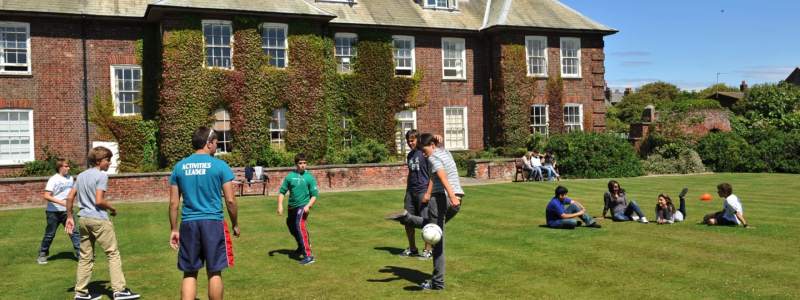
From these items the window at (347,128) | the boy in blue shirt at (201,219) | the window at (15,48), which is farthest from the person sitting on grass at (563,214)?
the window at (15,48)

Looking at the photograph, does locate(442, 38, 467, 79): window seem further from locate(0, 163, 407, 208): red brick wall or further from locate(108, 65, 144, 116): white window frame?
locate(108, 65, 144, 116): white window frame

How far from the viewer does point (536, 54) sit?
102 ft

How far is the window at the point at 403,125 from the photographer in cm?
2964

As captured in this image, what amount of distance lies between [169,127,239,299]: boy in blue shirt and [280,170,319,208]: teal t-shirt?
358 cm

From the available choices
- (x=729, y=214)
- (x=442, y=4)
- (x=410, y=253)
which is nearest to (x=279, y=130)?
(x=442, y=4)

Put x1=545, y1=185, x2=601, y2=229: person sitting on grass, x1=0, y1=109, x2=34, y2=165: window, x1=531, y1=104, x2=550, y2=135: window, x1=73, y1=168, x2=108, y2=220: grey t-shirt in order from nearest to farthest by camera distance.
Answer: x1=73, y1=168, x2=108, y2=220: grey t-shirt
x1=545, y1=185, x2=601, y2=229: person sitting on grass
x1=0, y1=109, x2=34, y2=165: window
x1=531, y1=104, x2=550, y2=135: window

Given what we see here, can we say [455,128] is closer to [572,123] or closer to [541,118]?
[541,118]

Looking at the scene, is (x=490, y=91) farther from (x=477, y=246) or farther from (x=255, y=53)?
(x=477, y=246)

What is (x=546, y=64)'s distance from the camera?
3141 cm

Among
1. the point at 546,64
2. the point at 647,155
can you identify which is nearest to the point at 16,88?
the point at 546,64

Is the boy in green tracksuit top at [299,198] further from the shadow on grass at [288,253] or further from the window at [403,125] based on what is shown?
the window at [403,125]

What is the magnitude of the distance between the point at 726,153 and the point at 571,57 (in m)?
8.16

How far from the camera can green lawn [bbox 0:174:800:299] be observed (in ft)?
27.5

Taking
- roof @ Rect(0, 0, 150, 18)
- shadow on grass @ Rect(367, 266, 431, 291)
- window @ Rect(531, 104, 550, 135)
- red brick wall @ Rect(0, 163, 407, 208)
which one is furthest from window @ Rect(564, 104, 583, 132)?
shadow on grass @ Rect(367, 266, 431, 291)
